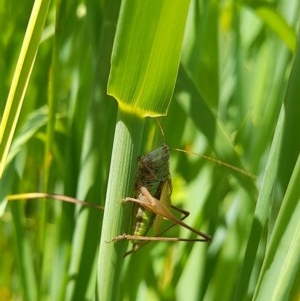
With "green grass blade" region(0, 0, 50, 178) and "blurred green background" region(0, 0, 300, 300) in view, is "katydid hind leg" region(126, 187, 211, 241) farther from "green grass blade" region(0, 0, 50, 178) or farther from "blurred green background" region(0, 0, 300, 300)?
"green grass blade" region(0, 0, 50, 178)

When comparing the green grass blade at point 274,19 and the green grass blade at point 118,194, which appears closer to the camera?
the green grass blade at point 118,194

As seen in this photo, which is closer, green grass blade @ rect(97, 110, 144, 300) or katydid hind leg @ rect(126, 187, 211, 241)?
green grass blade @ rect(97, 110, 144, 300)

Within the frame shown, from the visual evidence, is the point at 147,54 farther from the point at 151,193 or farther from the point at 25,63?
the point at 151,193

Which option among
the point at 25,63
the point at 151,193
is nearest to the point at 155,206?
the point at 151,193

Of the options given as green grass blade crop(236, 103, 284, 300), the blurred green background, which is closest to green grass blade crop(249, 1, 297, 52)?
the blurred green background

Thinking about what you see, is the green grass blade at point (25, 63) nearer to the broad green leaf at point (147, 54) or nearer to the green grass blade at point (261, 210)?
the broad green leaf at point (147, 54)

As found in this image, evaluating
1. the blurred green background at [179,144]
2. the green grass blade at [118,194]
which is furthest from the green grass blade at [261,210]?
the green grass blade at [118,194]
